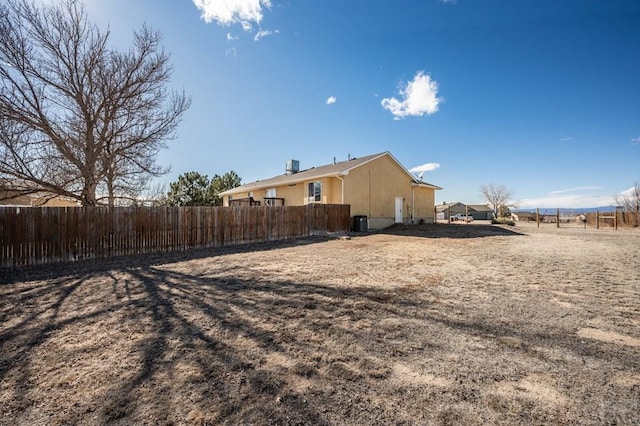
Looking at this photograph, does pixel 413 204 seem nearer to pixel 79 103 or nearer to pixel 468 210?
pixel 79 103

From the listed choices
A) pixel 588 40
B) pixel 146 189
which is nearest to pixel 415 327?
pixel 146 189

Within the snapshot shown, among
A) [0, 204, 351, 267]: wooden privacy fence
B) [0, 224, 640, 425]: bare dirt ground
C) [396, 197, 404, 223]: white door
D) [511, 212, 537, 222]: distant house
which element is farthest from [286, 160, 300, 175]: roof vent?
[511, 212, 537, 222]: distant house

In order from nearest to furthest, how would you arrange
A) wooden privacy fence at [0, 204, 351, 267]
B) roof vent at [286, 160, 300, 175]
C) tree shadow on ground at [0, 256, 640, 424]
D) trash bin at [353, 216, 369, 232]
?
tree shadow on ground at [0, 256, 640, 424], wooden privacy fence at [0, 204, 351, 267], trash bin at [353, 216, 369, 232], roof vent at [286, 160, 300, 175]

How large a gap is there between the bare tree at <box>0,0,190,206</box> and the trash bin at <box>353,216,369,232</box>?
35.3 ft

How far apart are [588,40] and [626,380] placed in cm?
1452

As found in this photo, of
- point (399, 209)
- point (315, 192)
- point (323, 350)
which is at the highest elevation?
point (315, 192)

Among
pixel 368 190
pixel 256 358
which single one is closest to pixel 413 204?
pixel 368 190

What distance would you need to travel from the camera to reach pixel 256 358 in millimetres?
2621

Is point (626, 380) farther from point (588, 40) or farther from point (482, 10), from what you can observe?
point (588, 40)

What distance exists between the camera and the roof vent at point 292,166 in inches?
990

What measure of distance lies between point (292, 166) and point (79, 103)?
1679cm

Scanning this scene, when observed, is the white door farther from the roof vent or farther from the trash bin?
the roof vent

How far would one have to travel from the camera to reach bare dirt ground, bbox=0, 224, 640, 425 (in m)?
1.96

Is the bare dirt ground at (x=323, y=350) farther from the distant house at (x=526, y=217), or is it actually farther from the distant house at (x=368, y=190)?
the distant house at (x=526, y=217)
